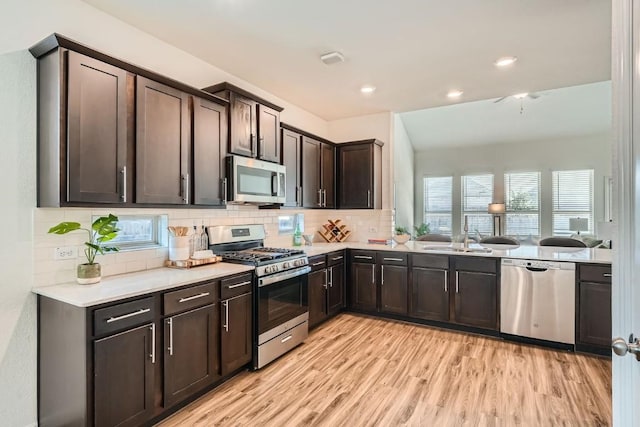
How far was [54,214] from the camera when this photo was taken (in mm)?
2129

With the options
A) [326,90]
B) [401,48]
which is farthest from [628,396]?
[326,90]

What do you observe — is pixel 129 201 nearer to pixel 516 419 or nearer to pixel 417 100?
pixel 516 419

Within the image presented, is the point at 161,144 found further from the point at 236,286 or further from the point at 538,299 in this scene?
the point at 538,299

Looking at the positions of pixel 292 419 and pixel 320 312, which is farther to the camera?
pixel 320 312

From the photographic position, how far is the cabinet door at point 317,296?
3.64 metres

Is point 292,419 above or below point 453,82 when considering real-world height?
below

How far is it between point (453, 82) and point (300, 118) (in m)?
2.00

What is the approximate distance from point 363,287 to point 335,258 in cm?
56

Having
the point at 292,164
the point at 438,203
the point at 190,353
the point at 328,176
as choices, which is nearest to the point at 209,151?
the point at 292,164

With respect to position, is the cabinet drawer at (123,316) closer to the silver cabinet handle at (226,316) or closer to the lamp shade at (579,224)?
the silver cabinet handle at (226,316)

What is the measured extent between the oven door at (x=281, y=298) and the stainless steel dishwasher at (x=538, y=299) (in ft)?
6.81

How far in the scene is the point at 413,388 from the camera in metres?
2.57

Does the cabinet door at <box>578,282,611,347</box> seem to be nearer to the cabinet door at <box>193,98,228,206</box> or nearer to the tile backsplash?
the tile backsplash

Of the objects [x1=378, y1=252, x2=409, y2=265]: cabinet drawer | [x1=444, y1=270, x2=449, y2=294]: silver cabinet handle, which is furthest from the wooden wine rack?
[x1=444, y1=270, x2=449, y2=294]: silver cabinet handle
